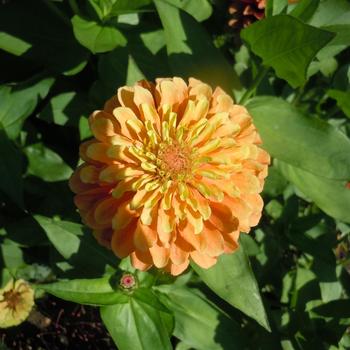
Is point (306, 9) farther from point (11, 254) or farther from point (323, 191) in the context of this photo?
point (11, 254)

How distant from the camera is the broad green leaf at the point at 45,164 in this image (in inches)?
56.6

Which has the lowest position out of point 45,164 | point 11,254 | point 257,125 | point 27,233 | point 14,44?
point 11,254

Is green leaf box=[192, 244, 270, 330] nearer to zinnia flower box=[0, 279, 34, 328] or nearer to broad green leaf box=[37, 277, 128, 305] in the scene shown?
broad green leaf box=[37, 277, 128, 305]

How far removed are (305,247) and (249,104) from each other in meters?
0.52

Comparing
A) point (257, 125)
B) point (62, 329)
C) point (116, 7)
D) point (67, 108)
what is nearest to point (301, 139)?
point (257, 125)

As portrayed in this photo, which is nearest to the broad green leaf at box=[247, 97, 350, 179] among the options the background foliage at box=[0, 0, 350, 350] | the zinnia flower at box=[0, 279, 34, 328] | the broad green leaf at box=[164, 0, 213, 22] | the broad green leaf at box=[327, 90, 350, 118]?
the background foliage at box=[0, 0, 350, 350]

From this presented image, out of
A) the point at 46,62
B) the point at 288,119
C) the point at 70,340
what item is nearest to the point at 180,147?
the point at 288,119

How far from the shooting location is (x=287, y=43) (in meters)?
1.00

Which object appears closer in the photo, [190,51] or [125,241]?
[125,241]

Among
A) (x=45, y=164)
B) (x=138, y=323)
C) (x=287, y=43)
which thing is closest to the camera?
(x=287, y=43)

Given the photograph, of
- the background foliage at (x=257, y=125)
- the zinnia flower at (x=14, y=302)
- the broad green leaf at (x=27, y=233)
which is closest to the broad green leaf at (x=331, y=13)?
the background foliage at (x=257, y=125)

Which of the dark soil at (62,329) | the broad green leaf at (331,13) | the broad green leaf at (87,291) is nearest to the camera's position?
the broad green leaf at (87,291)

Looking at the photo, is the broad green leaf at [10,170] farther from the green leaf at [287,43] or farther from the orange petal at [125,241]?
the green leaf at [287,43]

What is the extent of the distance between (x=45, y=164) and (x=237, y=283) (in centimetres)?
70
